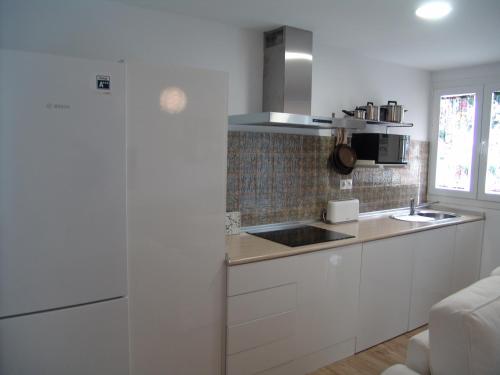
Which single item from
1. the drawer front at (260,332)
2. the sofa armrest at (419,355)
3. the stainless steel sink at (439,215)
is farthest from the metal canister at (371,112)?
the sofa armrest at (419,355)

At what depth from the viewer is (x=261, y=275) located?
2258 mm

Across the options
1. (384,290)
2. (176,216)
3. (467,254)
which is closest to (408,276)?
(384,290)

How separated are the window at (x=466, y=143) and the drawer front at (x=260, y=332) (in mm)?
2617

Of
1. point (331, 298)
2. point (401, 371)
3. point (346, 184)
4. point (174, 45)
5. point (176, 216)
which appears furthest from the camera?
point (346, 184)

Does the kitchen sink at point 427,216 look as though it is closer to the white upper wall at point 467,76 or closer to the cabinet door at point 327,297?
the cabinet door at point 327,297

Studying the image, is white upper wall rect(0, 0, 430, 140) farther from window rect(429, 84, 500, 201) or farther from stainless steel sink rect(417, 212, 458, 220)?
stainless steel sink rect(417, 212, 458, 220)

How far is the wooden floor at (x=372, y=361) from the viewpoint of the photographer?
2660mm

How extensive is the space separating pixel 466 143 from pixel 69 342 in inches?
154

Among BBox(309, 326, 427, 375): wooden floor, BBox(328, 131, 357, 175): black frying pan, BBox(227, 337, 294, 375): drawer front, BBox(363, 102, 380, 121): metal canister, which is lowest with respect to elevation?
BBox(309, 326, 427, 375): wooden floor

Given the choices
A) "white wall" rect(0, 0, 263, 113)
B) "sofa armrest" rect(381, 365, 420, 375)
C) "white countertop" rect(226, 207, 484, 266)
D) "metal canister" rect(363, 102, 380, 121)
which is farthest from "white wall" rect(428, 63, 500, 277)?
"sofa armrest" rect(381, 365, 420, 375)

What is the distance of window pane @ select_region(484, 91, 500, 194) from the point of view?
3.73 meters

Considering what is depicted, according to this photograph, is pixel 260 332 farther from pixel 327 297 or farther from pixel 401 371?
pixel 401 371

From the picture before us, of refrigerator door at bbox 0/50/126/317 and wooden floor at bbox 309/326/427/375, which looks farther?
wooden floor at bbox 309/326/427/375

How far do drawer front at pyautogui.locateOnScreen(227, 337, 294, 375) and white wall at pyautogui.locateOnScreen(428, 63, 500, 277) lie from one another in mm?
2491
